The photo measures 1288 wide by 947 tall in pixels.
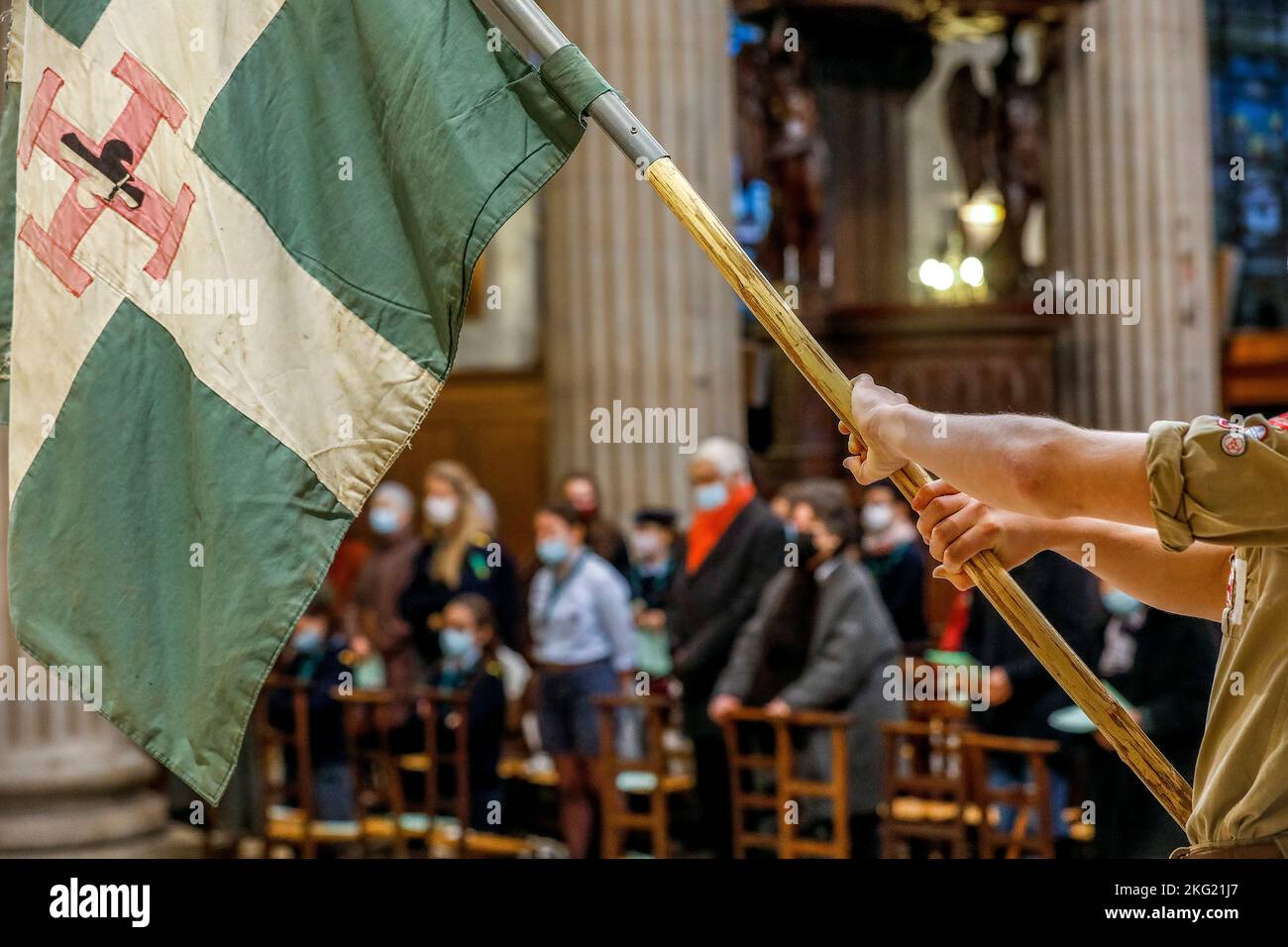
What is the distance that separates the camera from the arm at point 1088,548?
2705mm

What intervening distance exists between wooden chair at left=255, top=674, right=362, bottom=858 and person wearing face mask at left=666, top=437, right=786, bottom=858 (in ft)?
5.54

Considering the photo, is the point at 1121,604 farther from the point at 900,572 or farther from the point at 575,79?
the point at 575,79

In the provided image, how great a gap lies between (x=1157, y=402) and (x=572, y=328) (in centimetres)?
450

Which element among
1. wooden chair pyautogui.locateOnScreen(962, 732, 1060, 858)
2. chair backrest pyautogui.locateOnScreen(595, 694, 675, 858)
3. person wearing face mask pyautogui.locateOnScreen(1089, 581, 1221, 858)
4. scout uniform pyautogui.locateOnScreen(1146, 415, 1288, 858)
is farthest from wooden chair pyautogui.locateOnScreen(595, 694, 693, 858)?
scout uniform pyautogui.locateOnScreen(1146, 415, 1288, 858)

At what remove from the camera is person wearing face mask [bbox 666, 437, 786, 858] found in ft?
25.1

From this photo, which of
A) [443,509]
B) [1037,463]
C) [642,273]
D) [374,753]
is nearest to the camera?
[1037,463]

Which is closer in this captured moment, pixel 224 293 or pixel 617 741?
pixel 224 293

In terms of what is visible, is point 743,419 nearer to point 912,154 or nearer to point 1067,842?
point 1067,842

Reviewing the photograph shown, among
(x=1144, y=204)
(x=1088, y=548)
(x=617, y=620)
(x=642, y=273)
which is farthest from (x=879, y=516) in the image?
(x=1088, y=548)

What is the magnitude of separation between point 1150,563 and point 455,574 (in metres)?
6.33

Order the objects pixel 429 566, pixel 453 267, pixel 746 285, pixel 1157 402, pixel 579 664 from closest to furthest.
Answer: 1. pixel 746 285
2. pixel 453 267
3. pixel 579 664
4. pixel 429 566
5. pixel 1157 402

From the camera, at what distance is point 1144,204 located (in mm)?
12969

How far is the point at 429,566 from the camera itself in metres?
8.98
